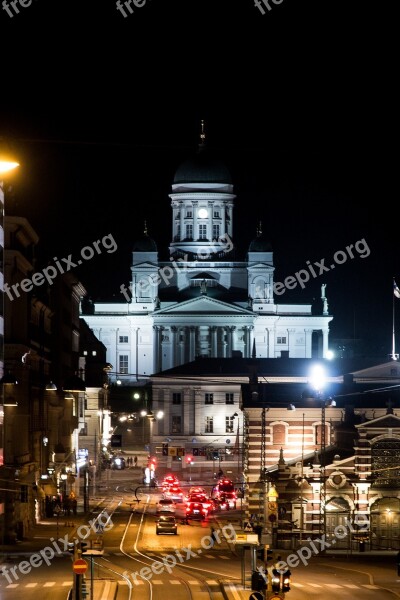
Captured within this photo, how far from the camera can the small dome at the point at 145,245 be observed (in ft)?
604

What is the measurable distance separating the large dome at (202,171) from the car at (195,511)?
4245 inches

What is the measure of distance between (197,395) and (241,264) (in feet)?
132

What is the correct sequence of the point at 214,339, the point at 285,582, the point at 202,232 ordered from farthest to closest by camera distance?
the point at 202,232 < the point at 214,339 < the point at 285,582

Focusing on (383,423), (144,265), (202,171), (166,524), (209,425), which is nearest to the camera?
(166,524)

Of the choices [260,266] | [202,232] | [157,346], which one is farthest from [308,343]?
[202,232]

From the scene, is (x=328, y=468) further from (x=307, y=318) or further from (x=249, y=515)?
(x=307, y=318)

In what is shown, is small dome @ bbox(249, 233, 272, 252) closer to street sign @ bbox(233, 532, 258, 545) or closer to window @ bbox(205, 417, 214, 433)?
window @ bbox(205, 417, 214, 433)

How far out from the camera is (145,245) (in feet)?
605

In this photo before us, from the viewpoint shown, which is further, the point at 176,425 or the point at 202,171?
the point at 202,171

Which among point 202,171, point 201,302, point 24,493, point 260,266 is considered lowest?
point 24,493

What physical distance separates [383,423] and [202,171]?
117248 millimetres

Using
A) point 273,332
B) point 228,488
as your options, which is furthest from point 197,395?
point 228,488

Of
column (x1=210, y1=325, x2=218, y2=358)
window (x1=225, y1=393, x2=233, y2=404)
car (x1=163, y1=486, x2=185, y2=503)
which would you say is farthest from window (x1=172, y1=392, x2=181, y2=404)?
car (x1=163, y1=486, x2=185, y2=503)

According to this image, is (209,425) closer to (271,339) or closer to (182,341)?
(182,341)
